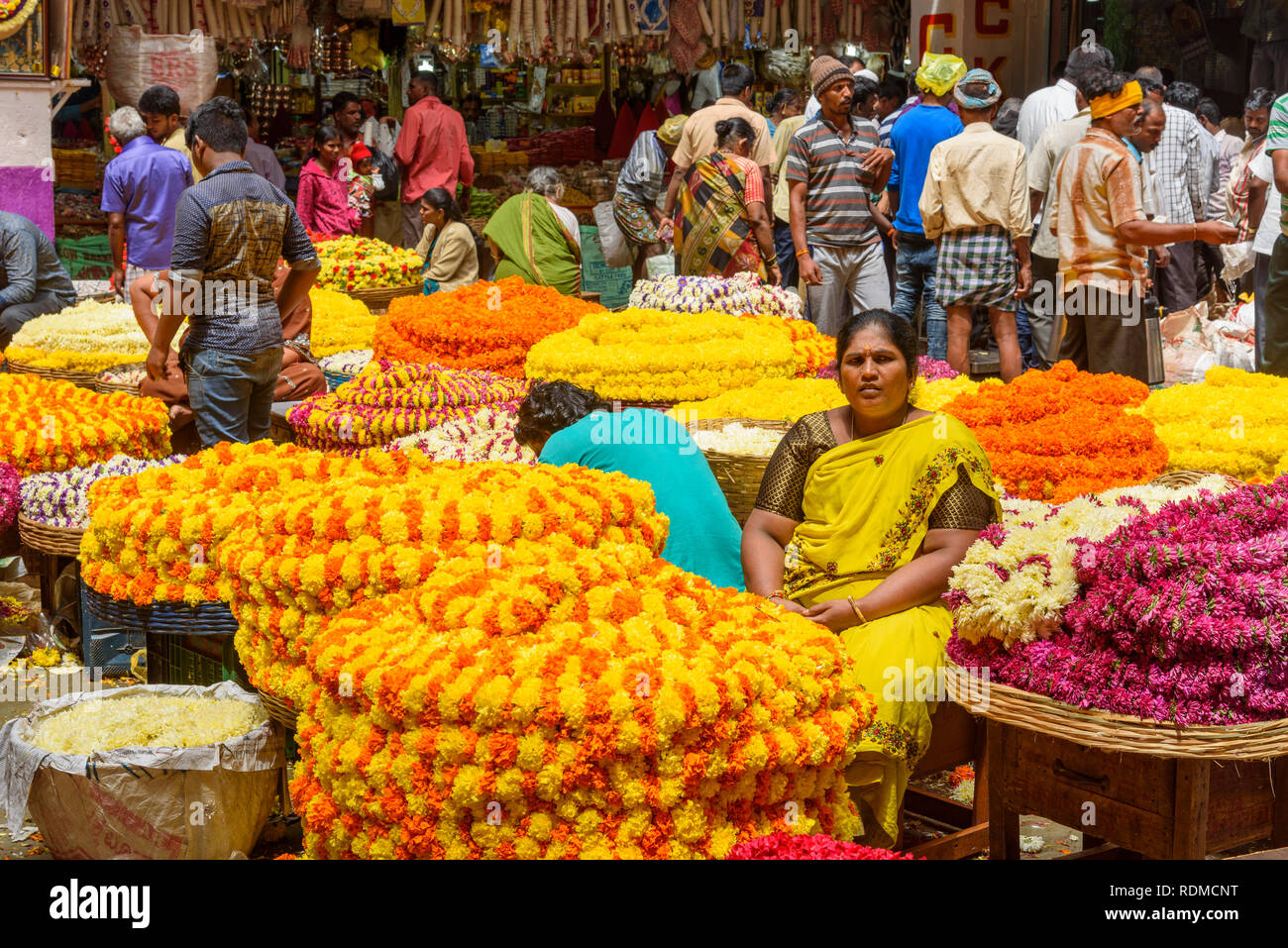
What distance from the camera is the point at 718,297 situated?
22.7 feet

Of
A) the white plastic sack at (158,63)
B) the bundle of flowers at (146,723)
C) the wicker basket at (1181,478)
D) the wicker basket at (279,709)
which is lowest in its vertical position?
the bundle of flowers at (146,723)

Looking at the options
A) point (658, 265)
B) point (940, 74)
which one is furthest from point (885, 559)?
point (658, 265)

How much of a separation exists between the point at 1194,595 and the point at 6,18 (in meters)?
8.58

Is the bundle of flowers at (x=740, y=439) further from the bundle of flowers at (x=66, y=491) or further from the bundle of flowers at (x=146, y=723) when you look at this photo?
the bundle of flowers at (x=146, y=723)

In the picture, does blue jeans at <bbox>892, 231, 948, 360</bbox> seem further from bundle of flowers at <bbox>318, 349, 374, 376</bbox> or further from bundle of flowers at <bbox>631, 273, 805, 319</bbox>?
bundle of flowers at <bbox>318, 349, 374, 376</bbox>

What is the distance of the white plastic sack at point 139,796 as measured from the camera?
3207mm

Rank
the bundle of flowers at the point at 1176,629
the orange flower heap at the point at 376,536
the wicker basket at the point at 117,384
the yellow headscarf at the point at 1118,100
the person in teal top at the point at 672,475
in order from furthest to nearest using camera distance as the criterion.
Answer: the wicker basket at the point at 117,384
the yellow headscarf at the point at 1118,100
the person in teal top at the point at 672,475
the orange flower heap at the point at 376,536
the bundle of flowers at the point at 1176,629

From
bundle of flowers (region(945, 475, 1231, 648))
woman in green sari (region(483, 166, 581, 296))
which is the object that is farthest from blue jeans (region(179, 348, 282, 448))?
woman in green sari (region(483, 166, 581, 296))

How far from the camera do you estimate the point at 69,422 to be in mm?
5551

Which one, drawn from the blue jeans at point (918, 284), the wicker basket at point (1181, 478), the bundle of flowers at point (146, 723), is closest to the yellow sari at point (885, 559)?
the wicker basket at point (1181, 478)

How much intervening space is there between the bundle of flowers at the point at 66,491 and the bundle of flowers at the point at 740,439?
1.95 m

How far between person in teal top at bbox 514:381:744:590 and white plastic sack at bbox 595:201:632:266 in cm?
739

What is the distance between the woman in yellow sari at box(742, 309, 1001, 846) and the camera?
319cm
